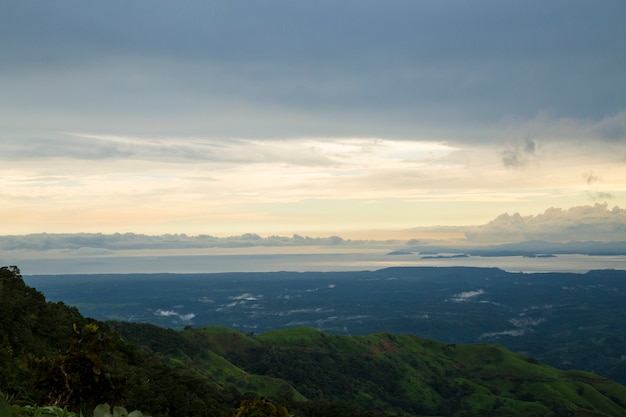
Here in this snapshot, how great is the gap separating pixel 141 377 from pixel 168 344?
116522 mm

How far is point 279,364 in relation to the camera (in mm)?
196625

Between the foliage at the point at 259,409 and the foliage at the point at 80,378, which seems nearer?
the foliage at the point at 259,409

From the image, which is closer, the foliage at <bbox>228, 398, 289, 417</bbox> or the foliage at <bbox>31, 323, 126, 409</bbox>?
the foliage at <bbox>228, 398, 289, 417</bbox>

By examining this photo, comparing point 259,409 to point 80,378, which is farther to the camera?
point 80,378

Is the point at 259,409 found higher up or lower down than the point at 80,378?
higher up

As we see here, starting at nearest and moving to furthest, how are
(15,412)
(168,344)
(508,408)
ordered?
(15,412) → (168,344) → (508,408)

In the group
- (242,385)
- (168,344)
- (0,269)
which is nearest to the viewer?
(0,269)

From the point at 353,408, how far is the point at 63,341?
175ft

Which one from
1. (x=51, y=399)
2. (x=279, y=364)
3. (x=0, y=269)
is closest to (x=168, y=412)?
(x=0, y=269)

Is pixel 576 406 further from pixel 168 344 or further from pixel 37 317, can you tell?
pixel 37 317

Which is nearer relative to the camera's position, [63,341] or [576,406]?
[63,341]

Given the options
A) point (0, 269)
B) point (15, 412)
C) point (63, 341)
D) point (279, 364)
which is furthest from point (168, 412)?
point (279, 364)

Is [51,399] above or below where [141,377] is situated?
above

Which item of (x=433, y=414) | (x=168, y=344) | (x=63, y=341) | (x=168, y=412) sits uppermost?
(x=63, y=341)
